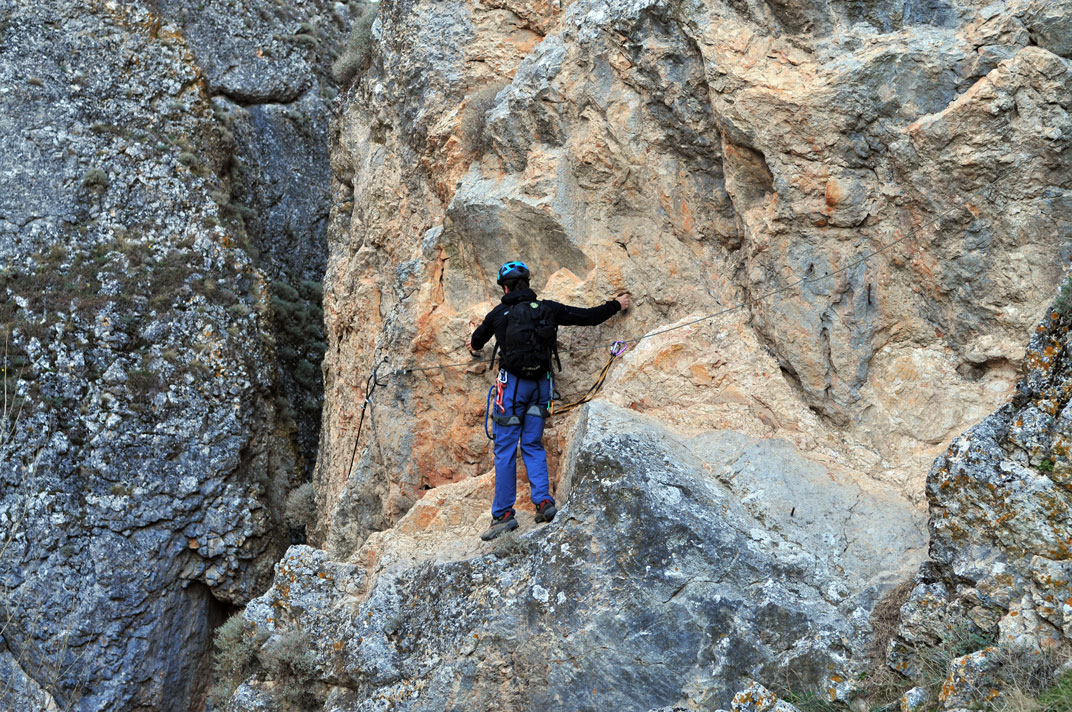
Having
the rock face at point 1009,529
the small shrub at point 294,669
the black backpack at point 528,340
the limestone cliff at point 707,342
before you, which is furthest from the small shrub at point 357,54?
the rock face at point 1009,529

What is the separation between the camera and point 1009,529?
6.20 metres

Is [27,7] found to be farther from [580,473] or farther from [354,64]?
[580,473]

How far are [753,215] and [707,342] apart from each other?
1.25 metres

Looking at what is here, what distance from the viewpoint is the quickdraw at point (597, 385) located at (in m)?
9.41

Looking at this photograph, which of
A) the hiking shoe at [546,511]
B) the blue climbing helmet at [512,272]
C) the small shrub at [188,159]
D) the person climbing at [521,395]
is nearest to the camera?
the hiking shoe at [546,511]

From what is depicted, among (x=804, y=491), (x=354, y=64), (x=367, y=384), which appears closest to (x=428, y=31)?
(x=354, y=64)

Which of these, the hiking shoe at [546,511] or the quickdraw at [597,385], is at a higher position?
the quickdraw at [597,385]

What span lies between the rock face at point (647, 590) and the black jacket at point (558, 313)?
916 millimetres

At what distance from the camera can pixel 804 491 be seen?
7.84 metres

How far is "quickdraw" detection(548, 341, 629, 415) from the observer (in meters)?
9.41

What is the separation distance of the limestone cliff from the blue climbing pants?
0.45m

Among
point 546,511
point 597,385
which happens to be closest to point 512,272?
point 597,385

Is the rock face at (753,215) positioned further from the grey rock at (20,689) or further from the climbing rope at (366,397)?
the grey rock at (20,689)

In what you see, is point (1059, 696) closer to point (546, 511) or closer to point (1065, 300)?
point (1065, 300)
